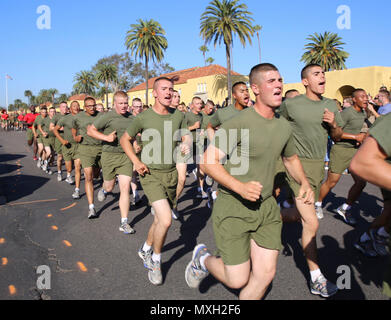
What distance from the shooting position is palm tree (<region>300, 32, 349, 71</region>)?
145 ft

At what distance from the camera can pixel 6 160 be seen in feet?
47.8

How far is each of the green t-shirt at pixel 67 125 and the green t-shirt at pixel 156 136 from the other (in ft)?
18.0

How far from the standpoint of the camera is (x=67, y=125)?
29.6ft

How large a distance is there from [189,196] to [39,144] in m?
7.20

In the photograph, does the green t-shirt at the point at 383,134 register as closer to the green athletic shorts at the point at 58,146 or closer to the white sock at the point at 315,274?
the white sock at the point at 315,274

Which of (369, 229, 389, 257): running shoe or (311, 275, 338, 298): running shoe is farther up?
(369, 229, 389, 257): running shoe

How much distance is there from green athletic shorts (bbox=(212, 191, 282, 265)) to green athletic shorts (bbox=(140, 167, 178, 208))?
1.29 m

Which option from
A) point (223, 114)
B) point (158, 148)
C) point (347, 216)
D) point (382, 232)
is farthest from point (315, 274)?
point (223, 114)

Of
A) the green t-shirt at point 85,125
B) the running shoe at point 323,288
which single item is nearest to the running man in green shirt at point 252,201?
the running shoe at point 323,288

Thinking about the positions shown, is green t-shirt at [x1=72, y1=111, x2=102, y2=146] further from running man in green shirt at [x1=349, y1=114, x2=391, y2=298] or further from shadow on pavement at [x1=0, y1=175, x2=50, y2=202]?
running man in green shirt at [x1=349, y1=114, x2=391, y2=298]

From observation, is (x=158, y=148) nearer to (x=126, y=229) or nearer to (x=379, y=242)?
(x=126, y=229)

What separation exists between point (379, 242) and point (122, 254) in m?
3.31

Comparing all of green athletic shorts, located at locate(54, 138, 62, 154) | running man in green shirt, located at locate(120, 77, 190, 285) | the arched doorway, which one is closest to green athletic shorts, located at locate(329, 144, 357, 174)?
running man in green shirt, located at locate(120, 77, 190, 285)
